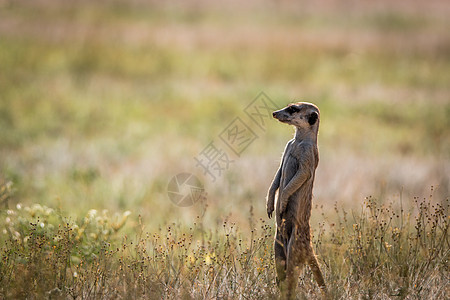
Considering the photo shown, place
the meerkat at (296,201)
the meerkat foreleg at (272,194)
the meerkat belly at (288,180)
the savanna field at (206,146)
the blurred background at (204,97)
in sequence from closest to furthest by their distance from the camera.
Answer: the meerkat at (296,201), the meerkat belly at (288,180), the meerkat foreleg at (272,194), the savanna field at (206,146), the blurred background at (204,97)

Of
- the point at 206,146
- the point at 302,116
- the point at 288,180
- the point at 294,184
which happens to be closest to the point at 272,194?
the point at 288,180

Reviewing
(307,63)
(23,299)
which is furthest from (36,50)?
(23,299)

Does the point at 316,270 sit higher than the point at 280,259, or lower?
lower

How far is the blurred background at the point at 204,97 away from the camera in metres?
10.8

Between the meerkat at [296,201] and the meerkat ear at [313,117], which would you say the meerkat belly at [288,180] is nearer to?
the meerkat at [296,201]

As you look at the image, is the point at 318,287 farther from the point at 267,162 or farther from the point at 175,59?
the point at 175,59

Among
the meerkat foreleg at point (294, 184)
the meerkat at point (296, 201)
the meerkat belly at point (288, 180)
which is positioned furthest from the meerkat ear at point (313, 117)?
the meerkat foreleg at point (294, 184)

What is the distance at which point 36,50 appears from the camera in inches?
811

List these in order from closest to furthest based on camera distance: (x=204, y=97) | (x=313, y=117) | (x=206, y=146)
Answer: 1. (x=313, y=117)
2. (x=206, y=146)
3. (x=204, y=97)

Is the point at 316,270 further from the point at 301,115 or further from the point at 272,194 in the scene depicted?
the point at 301,115

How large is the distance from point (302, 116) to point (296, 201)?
701mm

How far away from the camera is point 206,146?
43.7 ft

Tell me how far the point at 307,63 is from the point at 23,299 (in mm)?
18720

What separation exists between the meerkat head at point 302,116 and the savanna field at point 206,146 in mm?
1027
